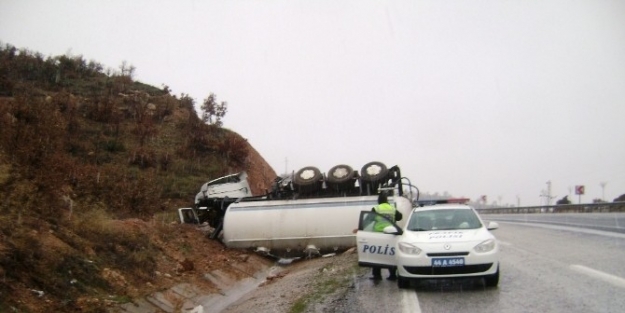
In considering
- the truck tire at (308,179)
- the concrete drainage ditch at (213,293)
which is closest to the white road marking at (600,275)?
the concrete drainage ditch at (213,293)

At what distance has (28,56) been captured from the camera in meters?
27.7

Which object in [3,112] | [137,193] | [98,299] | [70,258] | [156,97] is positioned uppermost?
[156,97]

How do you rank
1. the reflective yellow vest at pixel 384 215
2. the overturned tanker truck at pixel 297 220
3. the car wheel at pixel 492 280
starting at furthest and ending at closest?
the overturned tanker truck at pixel 297 220 < the reflective yellow vest at pixel 384 215 < the car wheel at pixel 492 280

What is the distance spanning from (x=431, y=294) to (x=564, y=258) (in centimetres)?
509

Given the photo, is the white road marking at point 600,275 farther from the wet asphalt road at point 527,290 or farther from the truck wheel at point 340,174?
the truck wheel at point 340,174

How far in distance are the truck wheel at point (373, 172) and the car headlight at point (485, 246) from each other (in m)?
8.74

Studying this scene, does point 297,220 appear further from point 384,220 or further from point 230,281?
point 384,220

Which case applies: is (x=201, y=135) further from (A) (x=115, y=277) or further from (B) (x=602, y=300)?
(B) (x=602, y=300)

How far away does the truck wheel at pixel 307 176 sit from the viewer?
57.6 feet

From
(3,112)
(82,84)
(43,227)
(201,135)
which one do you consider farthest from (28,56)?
(43,227)

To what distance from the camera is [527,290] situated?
8.59m

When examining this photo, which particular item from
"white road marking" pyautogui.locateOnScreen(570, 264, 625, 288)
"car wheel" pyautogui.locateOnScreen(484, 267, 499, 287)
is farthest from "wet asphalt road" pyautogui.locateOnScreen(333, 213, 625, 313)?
"car wheel" pyautogui.locateOnScreen(484, 267, 499, 287)

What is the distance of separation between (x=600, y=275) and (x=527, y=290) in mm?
1845

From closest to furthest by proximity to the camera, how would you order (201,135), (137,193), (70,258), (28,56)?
(70,258), (137,193), (201,135), (28,56)
